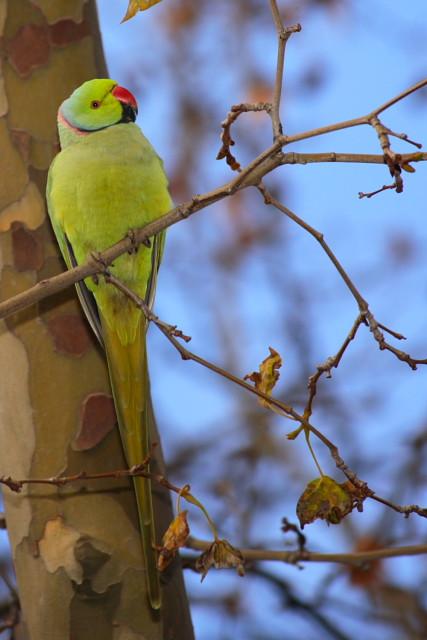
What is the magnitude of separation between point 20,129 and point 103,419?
2.24 ft

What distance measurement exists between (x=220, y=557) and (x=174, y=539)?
0.11m

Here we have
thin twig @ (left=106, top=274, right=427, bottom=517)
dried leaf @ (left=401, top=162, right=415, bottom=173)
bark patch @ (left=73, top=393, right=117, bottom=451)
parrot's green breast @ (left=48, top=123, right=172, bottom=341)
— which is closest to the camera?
dried leaf @ (left=401, top=162, right=415, bottom=173)

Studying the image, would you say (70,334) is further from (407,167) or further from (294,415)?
(407,167)

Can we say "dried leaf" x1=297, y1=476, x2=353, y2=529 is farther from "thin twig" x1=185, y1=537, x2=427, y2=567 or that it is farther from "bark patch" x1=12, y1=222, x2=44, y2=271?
"bark patch" x1=12, y1=222, x2=44, y2=271

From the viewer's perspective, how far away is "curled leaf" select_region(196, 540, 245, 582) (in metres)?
1.71

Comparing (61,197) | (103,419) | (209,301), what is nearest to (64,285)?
(103,419)

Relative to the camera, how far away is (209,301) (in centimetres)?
704

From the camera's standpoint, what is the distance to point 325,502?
1.67m

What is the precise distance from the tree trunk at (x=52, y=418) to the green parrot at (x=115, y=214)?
0.03 m

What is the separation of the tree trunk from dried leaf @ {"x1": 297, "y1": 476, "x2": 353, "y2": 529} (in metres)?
0.36

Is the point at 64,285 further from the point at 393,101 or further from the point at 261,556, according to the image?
the point at 261,556

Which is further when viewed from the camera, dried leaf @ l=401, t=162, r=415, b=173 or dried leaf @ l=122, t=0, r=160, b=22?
dried leaf @ l=122, t=0, r=160, b=22

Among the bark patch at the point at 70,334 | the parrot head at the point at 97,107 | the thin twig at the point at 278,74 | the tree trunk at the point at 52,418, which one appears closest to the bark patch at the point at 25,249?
the tree trunk at the point at 52,418

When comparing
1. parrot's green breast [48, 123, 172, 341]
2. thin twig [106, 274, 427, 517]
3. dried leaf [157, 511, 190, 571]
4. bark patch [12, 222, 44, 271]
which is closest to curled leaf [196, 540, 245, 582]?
dried leaf [157, 511, 190, 571]
